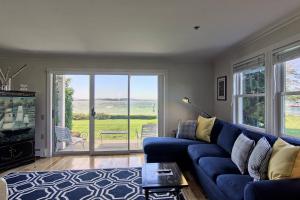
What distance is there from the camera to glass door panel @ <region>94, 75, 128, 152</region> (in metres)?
5.12

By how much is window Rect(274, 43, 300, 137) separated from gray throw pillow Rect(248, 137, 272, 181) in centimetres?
84

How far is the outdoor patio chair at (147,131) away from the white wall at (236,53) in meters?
1.53

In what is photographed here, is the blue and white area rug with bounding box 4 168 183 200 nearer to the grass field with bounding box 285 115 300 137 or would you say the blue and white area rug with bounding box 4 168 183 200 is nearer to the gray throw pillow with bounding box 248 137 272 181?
the gray throw pillow with bounding box 248 137 272 181

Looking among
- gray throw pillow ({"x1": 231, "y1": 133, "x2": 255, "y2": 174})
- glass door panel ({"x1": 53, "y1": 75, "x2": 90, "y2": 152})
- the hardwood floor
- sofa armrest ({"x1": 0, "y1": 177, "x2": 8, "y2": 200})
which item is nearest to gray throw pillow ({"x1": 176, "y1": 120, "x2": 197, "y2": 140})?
the hardwood floor

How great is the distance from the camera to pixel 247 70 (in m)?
3.77

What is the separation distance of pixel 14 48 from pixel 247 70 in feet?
14.1

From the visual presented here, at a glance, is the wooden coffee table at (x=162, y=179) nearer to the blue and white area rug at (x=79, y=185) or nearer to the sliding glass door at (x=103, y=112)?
the blue and white area rug at (x=79, y=185)

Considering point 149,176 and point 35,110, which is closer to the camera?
point 149,176

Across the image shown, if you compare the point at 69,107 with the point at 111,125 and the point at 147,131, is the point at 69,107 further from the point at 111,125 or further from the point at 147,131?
the point at 147,131

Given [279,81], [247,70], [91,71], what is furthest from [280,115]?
[91,71]

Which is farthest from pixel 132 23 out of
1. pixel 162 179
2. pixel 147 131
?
pixel 147 131

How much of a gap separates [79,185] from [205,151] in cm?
196

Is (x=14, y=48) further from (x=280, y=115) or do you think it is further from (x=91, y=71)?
(x=280, y=115)

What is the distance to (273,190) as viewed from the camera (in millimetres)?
1651
